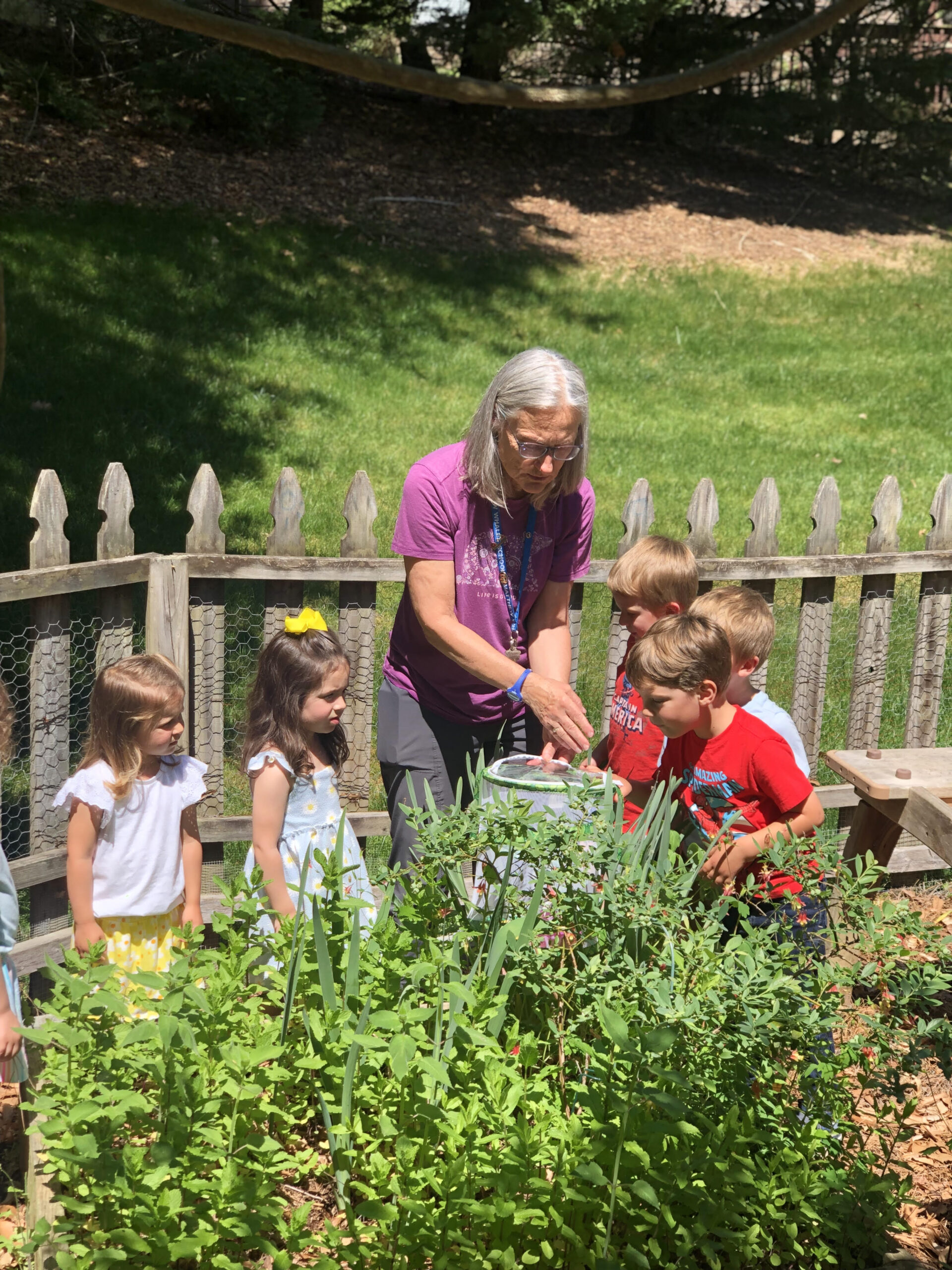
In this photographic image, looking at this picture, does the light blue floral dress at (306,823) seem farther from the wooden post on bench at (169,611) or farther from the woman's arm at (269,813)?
the wooden post on bench at (169,611)

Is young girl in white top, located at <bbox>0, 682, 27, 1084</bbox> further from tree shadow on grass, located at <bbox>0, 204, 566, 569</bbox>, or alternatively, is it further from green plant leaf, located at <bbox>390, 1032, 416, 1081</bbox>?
tree shadow on grass, located at <bbox>0, 204, 566, 569</bbox>

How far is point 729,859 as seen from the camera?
8.81ft

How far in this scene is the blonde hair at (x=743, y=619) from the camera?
327 centimetres

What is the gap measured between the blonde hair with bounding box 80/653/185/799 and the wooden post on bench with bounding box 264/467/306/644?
54 cm

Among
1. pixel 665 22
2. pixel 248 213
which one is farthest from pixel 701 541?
pixel 665 22

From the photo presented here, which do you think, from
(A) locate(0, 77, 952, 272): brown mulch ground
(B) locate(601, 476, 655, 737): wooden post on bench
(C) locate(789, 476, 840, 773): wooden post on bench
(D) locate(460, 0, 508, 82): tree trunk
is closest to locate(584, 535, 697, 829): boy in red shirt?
(B) locate(601, 476, 655, 737): wooden post on bench

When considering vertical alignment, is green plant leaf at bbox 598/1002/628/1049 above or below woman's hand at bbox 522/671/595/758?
below

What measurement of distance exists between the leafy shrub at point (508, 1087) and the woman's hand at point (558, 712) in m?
0.60

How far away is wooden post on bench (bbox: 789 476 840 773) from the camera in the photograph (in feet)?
13.7

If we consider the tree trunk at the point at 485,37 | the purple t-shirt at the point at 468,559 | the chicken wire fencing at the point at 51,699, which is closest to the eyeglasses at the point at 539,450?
the purple t-shirt at the point at 468,559

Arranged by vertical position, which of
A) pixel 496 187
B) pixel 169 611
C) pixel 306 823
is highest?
pixel 496 187

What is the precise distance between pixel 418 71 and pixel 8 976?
2264mm

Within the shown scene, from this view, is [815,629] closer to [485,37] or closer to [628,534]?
[628,534]

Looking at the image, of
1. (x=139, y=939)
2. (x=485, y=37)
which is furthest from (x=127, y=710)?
(x=485, y=37)
